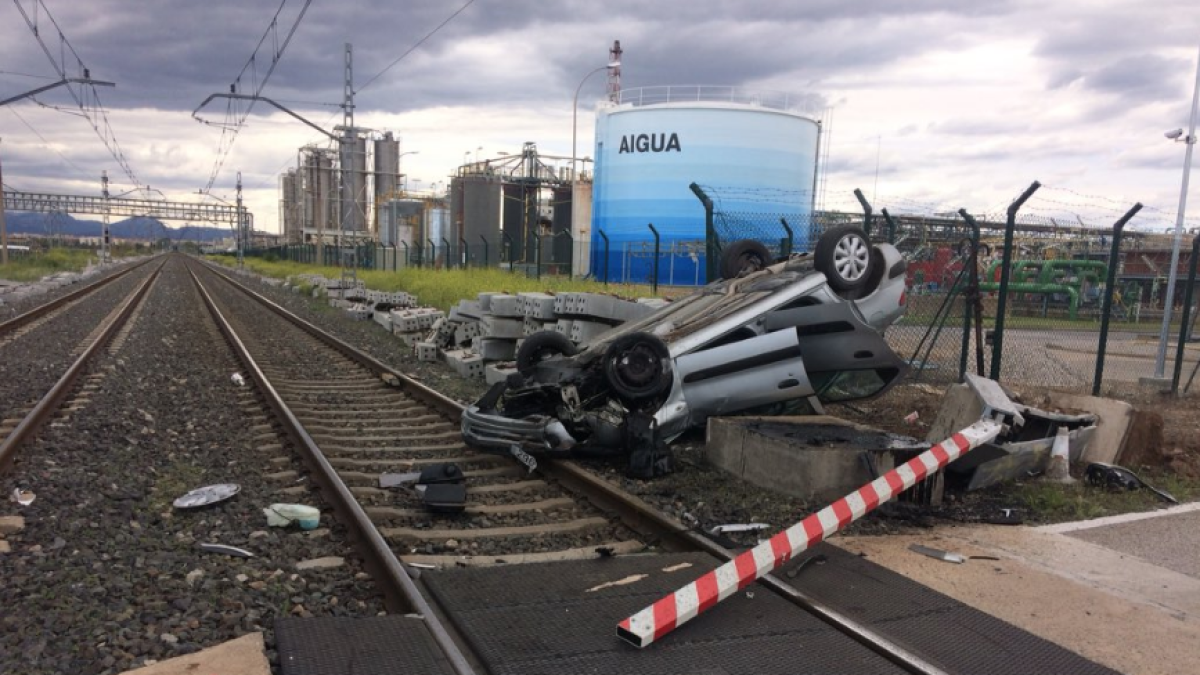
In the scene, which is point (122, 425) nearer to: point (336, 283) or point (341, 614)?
point (341, 614)

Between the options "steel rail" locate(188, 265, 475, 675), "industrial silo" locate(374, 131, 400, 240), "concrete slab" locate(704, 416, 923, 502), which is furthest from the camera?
"industrial silo" locate(374, 131, 400, 240)

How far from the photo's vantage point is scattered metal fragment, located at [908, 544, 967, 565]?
4.90 meters

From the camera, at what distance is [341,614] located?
4066mm

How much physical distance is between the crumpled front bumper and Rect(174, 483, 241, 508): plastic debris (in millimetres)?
1979

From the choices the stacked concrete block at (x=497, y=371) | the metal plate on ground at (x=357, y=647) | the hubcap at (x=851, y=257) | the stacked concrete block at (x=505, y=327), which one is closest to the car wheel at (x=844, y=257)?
the hubcap at (x=851, y=257)

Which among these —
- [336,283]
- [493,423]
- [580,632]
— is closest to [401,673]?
[580,632]

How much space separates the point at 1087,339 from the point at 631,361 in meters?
20.0

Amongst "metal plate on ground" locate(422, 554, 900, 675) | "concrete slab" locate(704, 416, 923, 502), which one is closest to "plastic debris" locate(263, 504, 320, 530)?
"metal plate on ground" locate(422, 554, 900, 675)

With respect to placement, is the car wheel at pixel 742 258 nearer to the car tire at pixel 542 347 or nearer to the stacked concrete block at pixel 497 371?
the car tire at pixel 542 347

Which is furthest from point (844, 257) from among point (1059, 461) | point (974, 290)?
point (1059, 461)

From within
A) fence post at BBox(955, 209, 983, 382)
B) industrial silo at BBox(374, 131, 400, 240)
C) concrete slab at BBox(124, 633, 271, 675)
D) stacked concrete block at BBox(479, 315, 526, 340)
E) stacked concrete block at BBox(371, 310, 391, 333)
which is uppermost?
industrial silo at BBox(374, 131, 400, 240)

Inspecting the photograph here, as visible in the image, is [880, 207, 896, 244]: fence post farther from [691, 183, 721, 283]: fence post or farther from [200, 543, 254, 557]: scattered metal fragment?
[200, 543, 254, 557]: scattered metal fragment

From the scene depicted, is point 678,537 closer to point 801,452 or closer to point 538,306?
point 801,452

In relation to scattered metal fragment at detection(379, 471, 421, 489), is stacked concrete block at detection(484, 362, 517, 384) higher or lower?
higher
